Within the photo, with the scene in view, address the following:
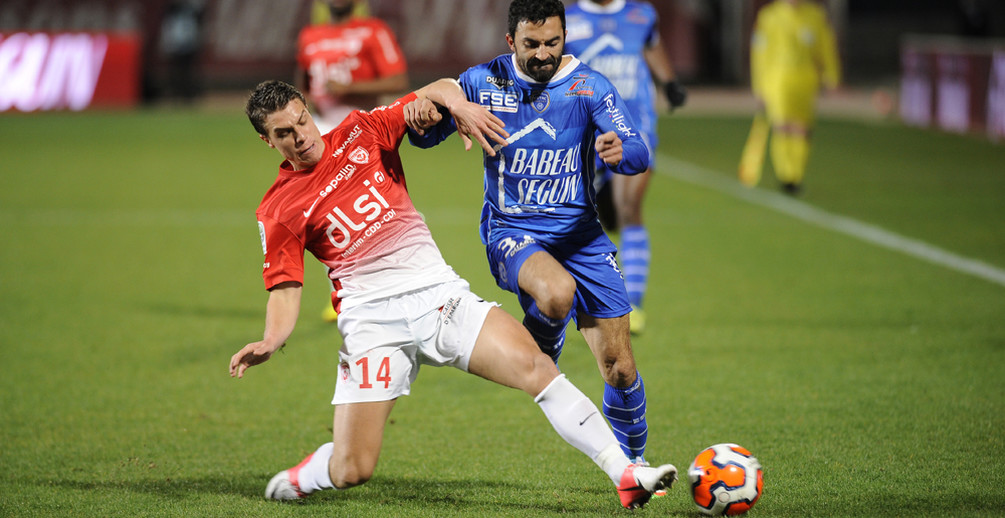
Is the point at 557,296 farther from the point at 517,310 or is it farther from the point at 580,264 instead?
the point at 517,310

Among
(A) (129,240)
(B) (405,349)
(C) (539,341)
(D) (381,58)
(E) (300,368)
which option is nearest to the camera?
(B) (405,349)

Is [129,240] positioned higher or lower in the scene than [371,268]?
lower

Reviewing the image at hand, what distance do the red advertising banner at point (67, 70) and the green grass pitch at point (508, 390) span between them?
11.0m

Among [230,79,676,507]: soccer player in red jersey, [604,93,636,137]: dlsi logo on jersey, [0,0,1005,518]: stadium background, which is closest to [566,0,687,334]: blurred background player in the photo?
[0,0,1005,518]: stadium background

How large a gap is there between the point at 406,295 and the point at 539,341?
26.0 inches

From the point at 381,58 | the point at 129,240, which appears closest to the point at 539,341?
the point at 381,58

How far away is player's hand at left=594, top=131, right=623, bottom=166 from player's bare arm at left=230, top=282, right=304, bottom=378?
1.22 metres

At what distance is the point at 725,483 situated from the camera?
4047 mm

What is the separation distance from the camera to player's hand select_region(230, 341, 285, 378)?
12.9 feet

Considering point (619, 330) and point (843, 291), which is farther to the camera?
point (843, 291)

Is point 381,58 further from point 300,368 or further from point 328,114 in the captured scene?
point 300,368

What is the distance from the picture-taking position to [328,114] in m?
8.13

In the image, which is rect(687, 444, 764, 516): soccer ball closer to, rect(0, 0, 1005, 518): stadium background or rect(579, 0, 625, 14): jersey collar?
rect(0, 0, 1005, 518): stadium background

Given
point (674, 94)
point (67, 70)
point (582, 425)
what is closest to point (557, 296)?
point (582, 425)
